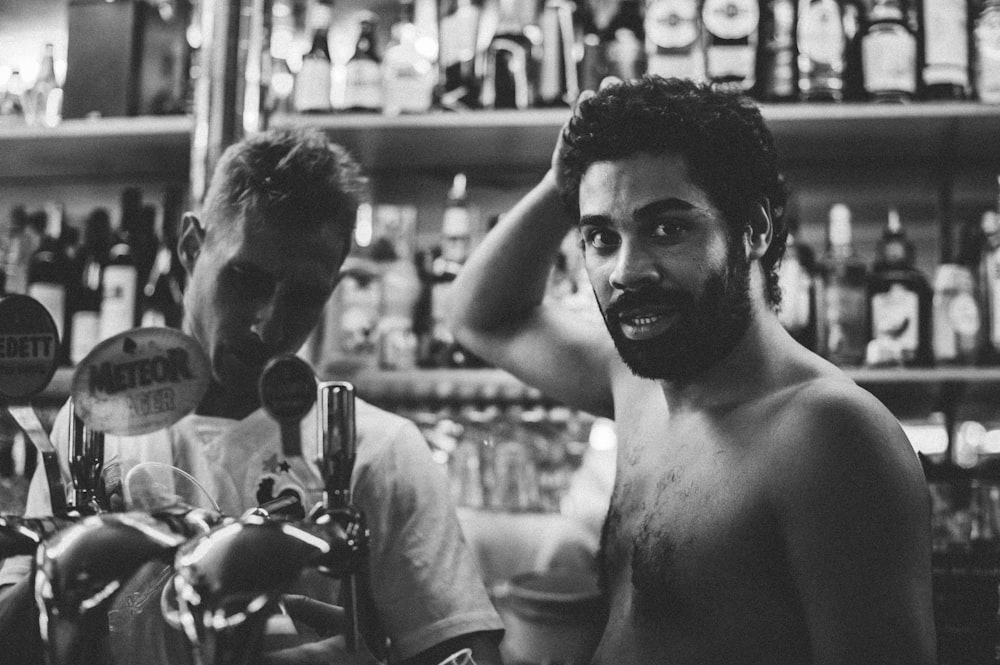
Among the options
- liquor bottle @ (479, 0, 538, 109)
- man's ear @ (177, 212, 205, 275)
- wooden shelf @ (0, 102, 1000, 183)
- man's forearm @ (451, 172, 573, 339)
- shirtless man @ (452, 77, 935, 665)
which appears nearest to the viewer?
shirtless man @ (452, 77, 935, 665)

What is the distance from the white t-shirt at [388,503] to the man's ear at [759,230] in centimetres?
46

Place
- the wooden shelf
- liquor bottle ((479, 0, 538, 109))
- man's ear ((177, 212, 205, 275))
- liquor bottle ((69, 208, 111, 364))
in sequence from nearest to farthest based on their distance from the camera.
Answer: man's ear ((177, 212, 205, 275)) → the wooden shelf → liquor bottle ((479, 0, 538, 109)) → liquor bottle ((69, 208, 111, 364))

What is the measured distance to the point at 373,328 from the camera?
1.81 m

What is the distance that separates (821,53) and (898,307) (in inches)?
21.0

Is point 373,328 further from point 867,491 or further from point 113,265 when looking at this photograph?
point 867,491

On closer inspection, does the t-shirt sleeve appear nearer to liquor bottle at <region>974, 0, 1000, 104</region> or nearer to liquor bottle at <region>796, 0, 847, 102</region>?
liquor bottle at <region>796, 0, 847, 102</region>

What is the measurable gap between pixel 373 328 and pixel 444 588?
0.95m

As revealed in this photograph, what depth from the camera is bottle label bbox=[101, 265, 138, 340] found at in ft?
6.05

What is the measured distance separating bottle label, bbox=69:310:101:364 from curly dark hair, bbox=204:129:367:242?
1007 millimetres

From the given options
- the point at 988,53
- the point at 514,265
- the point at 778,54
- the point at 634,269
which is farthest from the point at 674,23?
the point at 634,269

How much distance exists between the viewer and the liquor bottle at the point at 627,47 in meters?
1.87

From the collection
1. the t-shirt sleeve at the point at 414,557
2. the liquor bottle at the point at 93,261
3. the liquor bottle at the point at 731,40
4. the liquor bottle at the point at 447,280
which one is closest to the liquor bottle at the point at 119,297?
the liquor bottle at the point at 93,261

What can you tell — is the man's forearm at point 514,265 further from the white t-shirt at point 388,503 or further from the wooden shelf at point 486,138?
the wooden shelf at point 486,138

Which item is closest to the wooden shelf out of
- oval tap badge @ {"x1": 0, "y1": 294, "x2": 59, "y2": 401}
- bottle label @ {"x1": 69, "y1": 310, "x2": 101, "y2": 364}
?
bottle label @ {"x1": 69, "y1": 310, "x2": 101, "y2": 364}
